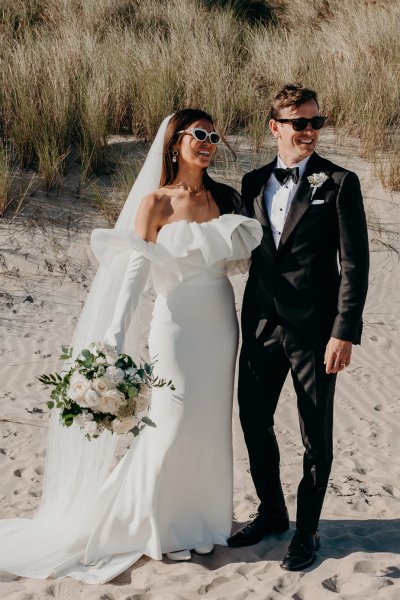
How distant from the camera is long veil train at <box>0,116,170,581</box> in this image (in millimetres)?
4309

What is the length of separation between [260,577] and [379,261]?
5.42 m

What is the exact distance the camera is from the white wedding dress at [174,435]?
13.7 feet

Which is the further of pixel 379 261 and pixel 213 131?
pixel 379 261

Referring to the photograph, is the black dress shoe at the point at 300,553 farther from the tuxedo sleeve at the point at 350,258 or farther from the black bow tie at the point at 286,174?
the black bow tie at the point at 286,174

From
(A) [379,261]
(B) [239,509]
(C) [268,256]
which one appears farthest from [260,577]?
(A) [379,261]

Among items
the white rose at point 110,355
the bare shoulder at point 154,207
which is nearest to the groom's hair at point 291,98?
the bare shoulder at point 154,207

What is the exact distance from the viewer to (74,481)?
14.9 ft

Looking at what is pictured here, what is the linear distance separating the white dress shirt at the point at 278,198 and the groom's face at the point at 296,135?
40 mm

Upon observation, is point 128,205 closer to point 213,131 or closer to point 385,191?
point 213,131

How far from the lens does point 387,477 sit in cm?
565

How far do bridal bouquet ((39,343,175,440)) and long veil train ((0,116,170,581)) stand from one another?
69cm

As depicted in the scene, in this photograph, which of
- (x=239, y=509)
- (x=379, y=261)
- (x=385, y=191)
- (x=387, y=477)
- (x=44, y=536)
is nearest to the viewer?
(x=44, y=536)

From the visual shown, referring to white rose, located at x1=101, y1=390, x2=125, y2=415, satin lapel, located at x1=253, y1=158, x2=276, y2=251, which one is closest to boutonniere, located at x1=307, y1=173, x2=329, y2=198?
satin lapel, located at x1=253, y1=158, x2=276, y2=251

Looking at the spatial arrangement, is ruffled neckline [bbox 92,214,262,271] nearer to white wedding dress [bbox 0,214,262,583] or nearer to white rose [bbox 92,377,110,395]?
white wedding dress [bbox 0,214,262,583]
